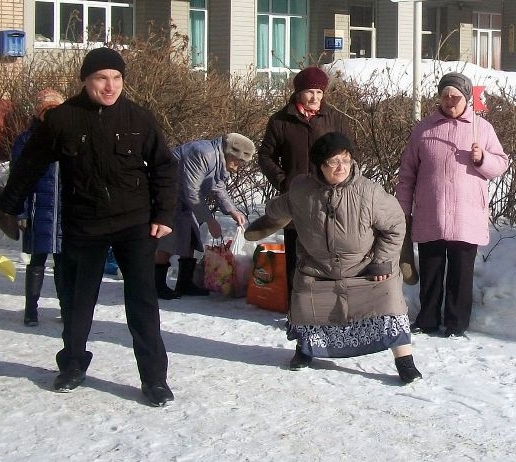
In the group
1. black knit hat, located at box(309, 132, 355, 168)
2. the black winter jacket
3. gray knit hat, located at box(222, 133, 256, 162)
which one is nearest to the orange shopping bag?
gray knit hat, located at box(222, 133, 256, 162)

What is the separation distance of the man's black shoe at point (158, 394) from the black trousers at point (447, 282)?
206 centimetres

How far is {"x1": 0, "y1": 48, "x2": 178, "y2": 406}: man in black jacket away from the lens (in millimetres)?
5070

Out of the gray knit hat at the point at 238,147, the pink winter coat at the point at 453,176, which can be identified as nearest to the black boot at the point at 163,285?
the gray knit hat at the point at 238,147

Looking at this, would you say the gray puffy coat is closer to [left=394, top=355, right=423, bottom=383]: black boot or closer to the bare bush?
[left=394, top=355, right=423, bottom=383]: black boot

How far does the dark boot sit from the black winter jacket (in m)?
1.88

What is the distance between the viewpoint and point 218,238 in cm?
801

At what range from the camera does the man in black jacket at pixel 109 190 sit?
5.07 m

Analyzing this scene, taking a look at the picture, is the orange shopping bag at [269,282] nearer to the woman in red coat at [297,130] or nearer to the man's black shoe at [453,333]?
the woman in red coat at [297,130]

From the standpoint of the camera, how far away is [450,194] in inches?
254

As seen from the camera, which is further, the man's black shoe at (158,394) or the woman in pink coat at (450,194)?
the woman in pink coat at (450,194)

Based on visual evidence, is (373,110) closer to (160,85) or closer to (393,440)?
(160,85)

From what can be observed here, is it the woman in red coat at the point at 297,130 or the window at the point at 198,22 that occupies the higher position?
the window at the point at 198,22

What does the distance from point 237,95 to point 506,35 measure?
2412 cm

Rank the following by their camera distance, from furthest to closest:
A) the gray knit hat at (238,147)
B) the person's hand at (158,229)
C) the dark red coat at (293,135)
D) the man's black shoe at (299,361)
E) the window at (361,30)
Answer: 1. the window at (361,30)
2. the gray knit hat at (238,147)
3. the dark red coat at (293,135)
4. the man's black shoe at (299,361)
5. the person's hand at (158,229)
